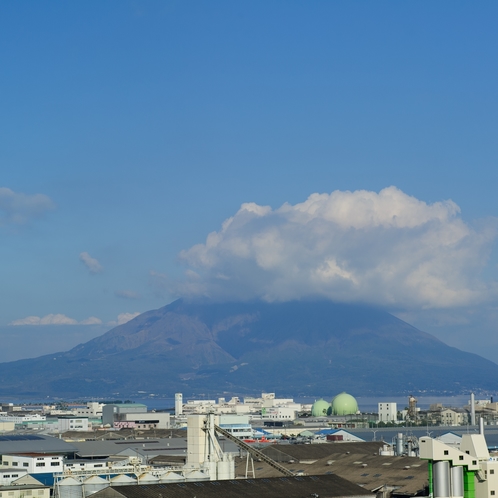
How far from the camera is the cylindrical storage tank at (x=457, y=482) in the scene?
45.2 m

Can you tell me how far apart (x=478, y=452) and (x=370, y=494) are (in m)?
10.6

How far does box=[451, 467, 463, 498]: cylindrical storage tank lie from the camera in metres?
45.2

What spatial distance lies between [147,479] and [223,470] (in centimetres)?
540

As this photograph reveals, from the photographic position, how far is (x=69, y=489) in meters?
55.3

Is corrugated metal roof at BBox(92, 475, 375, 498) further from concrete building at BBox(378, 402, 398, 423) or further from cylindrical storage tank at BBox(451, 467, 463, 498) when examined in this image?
concrete building at BBox(378, 402, 398, 423)

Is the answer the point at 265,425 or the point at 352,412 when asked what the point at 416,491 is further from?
the point at 352,412

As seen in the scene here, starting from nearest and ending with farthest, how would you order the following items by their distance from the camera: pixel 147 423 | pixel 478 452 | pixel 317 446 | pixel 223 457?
1. pixel 478 452
2. pixel 223 457
3. pixel 317 446
4. pixel 147 423

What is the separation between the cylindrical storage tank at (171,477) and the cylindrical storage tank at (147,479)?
1.04 feet

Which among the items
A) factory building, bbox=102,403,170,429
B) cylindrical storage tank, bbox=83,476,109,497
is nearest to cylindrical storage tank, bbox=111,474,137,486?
cylindrical storage tank, bbox=83,476,109,497

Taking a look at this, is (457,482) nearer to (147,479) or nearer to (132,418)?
Result: (147,479)

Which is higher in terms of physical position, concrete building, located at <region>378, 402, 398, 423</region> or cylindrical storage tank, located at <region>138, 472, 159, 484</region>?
concrete building, located at <region>378, 402, 398, 423</region>

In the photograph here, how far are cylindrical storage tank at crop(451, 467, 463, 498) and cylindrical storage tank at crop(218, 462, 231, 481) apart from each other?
59.4 feet

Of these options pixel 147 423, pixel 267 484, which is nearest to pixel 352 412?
pixel 147 423

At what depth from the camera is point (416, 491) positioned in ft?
188
